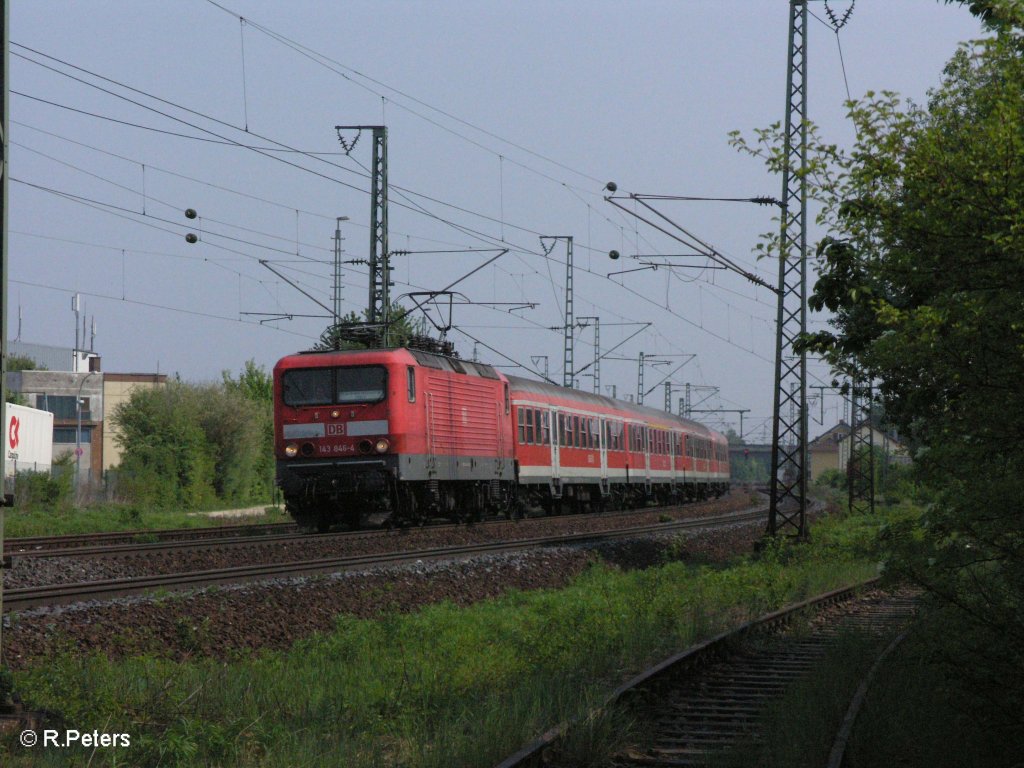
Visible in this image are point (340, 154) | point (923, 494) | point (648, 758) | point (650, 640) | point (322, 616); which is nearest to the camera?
point (648, 758)

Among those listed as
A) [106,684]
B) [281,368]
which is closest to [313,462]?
[281,368]

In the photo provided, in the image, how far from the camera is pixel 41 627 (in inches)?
424

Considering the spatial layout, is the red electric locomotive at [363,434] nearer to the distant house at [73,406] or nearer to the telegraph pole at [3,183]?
the telegraph pole at [3,183]

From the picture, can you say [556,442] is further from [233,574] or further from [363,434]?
[233,574]

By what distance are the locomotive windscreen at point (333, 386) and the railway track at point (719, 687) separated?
10.9 metres

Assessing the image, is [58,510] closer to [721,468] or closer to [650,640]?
[650,640]

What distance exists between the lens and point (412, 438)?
2395cm

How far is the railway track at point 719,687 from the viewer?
720 centimetres

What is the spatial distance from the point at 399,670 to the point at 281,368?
15287 millimetres

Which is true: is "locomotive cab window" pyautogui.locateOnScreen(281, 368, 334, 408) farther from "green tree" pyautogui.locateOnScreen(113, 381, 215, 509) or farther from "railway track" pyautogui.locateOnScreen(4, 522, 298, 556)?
"green tree" pyautogui.locateOnScreen(113, 381, 215, 509)

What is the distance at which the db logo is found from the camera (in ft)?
144

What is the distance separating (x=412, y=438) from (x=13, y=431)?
26.0 m

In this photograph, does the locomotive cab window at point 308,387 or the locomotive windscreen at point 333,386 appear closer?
the locomotive windscreen at point 333,386

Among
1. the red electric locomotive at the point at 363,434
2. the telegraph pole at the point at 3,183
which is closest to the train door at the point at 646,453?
the red electric locomotive at the point at 363,434
